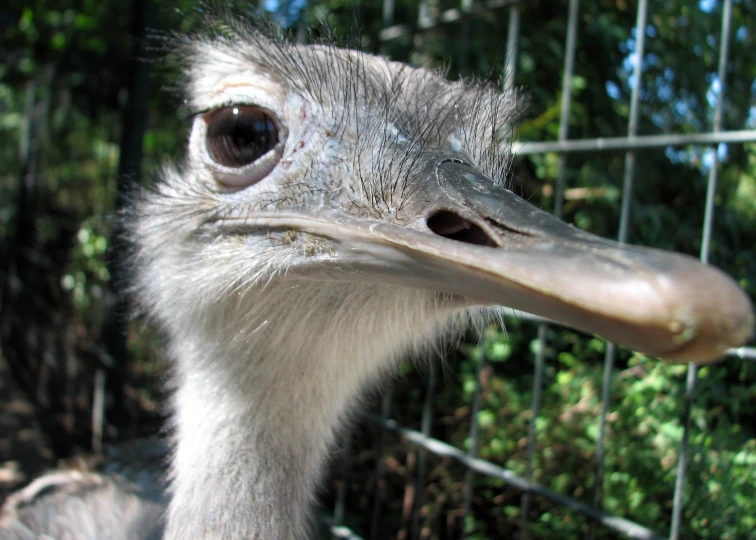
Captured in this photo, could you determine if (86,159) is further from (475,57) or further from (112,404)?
(475,57)

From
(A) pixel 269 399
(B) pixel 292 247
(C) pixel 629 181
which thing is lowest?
(A) pixel 269 399

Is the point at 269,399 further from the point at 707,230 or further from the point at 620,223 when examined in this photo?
the point at 620,223

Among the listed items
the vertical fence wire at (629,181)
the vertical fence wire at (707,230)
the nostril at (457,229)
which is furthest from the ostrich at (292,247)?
the vertical fence wire at (707,230)

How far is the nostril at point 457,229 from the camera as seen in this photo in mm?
896

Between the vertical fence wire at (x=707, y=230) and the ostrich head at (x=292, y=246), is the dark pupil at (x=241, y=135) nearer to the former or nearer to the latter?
the ostrich head at (x=292, y=246)

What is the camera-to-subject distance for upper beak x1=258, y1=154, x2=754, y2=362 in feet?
2.12

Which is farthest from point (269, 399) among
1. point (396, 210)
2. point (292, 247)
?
point (396, 210)

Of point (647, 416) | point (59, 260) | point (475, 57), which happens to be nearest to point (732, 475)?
point (647, 416)

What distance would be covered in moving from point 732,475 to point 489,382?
3.94ft

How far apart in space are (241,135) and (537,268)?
0.83 m

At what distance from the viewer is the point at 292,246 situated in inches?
47.0

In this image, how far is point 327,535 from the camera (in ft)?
9.17

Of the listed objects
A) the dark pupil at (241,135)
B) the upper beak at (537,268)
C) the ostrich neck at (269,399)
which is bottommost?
the ostrich neck at (269,399)

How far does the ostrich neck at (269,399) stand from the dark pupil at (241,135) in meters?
0.31
